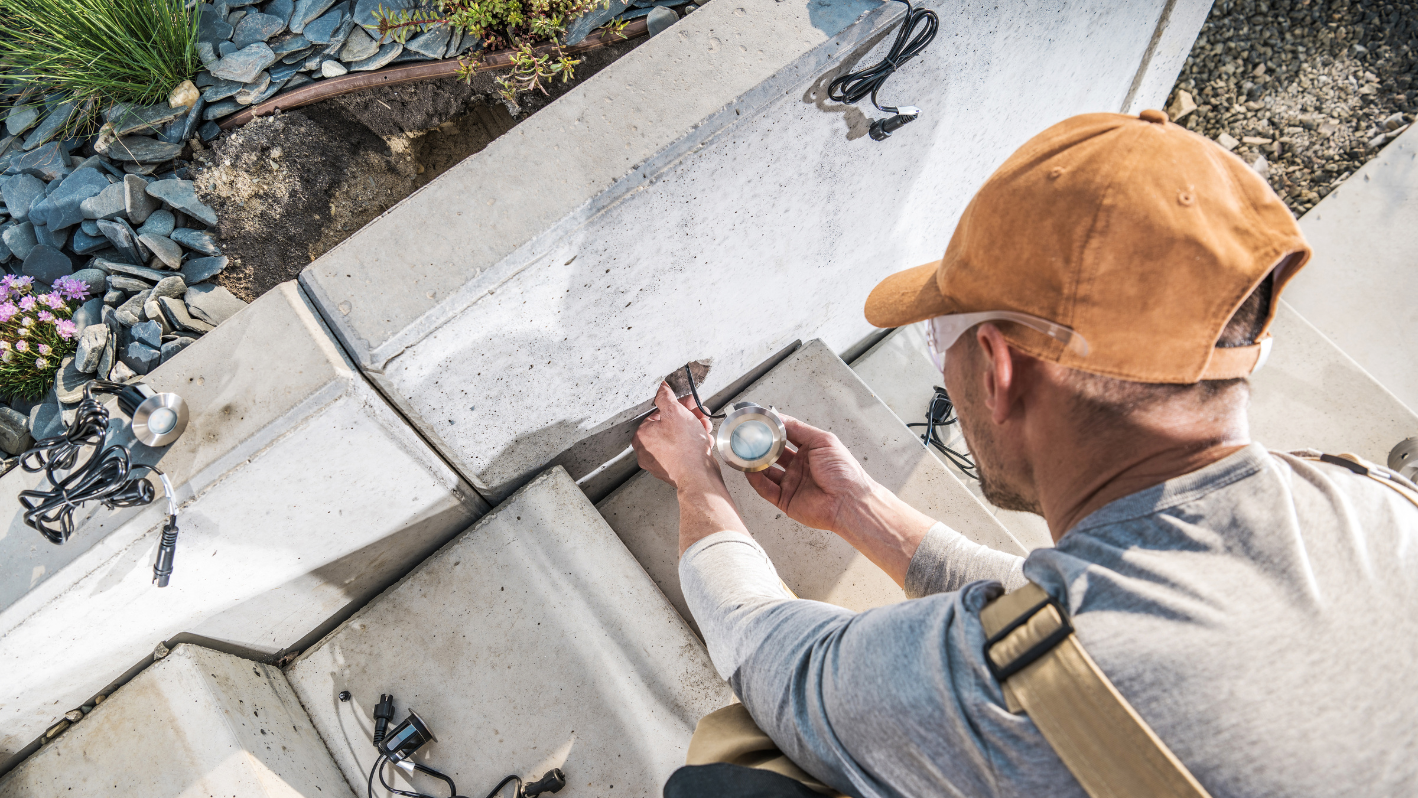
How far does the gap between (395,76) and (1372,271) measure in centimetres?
373

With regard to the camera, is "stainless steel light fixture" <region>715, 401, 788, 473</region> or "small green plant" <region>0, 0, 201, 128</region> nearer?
"small green plant" <region>0, 0, 201, 128</region>

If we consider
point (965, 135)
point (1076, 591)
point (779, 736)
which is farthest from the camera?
point (965, 135)

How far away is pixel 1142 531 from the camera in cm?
89

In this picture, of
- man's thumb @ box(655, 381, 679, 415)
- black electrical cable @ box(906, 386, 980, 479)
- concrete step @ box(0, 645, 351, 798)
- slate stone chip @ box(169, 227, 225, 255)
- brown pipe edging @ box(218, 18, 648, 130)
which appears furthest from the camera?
black electrical cable @ box(906, 386, 980, 479)

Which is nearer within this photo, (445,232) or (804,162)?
(445,232)

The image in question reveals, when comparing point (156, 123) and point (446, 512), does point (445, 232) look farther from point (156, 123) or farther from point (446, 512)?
point (156, 123)

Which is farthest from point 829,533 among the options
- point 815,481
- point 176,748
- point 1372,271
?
point 1372,271

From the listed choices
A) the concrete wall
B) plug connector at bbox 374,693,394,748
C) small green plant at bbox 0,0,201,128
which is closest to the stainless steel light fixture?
the concrete wall

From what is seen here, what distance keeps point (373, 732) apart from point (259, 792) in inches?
10.2

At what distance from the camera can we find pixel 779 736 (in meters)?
1.08

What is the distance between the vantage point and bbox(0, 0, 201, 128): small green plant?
5.04 feet

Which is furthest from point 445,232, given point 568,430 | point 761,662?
point 761,662

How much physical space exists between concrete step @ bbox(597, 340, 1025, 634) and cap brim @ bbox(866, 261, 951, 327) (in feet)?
2.12

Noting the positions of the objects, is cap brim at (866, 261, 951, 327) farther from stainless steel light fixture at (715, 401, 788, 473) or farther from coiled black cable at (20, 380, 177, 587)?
coiled black cable at (20, 380, 177, 587)
